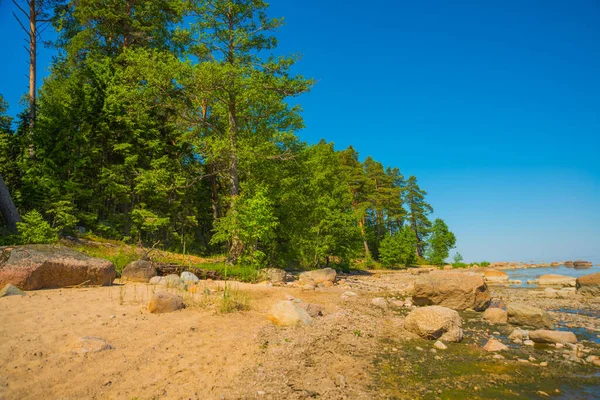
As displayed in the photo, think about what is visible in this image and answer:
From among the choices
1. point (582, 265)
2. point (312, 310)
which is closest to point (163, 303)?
point (312, 310)

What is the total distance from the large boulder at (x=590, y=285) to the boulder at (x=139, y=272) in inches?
821

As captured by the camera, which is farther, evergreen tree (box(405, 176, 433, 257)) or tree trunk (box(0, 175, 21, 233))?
evergreen tree (box(405, 176, 433, 257))

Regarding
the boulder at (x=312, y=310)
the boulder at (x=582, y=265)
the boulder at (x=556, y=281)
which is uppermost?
the boulder at (x=312, y=310)

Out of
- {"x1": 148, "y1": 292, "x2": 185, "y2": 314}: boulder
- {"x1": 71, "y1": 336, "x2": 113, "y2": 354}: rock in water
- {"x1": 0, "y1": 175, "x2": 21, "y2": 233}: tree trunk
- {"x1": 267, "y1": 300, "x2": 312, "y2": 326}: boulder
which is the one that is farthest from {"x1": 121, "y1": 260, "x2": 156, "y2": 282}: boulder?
{"x1": 0, "y1": 175, "x2": 21, "y2": 233}: tree trunk

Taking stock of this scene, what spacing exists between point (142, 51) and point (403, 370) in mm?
23594

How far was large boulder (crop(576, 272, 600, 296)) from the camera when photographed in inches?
627

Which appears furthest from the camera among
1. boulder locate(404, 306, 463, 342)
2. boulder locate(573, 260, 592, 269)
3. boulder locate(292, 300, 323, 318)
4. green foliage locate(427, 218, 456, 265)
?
boulder locate(573, 260, 592, 269)

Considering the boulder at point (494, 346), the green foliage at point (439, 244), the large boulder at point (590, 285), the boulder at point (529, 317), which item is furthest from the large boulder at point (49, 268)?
the green foliage at point (439, 244)

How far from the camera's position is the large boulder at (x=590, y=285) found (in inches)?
627

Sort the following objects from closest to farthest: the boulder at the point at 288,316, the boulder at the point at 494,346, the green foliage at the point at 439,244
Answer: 1. the boulder at the point at 494,346
2. the boulder at the point at 288,316
3. the green foliage at the point at 439,244

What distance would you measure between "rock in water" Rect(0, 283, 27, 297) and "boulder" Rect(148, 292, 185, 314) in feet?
10.7

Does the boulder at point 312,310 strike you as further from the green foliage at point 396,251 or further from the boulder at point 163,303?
the green foliage at point 396,251

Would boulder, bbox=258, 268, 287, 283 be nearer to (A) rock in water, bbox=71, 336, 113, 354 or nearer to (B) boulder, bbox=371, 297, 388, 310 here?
(B) boulder, bbox=371, 297, 388, 310

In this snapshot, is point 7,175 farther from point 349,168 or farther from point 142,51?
point 349,168
